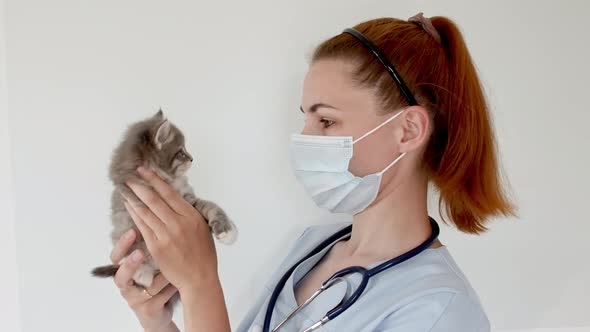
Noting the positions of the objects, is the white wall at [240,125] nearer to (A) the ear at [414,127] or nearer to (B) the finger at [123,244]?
(B) the finger at [123,244]

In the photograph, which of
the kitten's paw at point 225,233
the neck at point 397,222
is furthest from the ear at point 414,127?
the kitten's paw at point 225,233

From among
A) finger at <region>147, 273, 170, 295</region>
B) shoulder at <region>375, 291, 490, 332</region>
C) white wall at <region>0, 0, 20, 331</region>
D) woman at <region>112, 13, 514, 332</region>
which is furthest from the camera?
white wall at <region>0, 0, 20, 331</region>

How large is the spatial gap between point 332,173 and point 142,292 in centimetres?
53

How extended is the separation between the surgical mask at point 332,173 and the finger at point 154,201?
1.01ft

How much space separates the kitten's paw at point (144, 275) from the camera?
3.51 feet

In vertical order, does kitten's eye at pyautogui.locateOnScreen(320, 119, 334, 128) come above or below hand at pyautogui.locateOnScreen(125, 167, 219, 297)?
above

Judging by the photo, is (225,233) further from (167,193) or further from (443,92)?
(443,92)

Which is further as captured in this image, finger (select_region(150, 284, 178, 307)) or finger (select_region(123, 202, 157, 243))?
finger (select_region(150, 284, 178, 307))

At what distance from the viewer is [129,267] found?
3.31ft

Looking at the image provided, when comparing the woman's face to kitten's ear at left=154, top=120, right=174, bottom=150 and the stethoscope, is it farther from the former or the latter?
kitten's ear at left=154, top=120, right=174, bottom=150

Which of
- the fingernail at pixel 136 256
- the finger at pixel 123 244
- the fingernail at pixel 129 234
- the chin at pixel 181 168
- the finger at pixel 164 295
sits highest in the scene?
the chin at pixel 181 168

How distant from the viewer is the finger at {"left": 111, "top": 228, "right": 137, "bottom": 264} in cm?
101

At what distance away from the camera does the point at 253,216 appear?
1441 millimetres

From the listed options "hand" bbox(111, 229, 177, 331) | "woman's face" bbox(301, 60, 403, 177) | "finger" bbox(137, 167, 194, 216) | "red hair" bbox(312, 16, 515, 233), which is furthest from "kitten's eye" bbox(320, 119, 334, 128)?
"hand" bbox(111, 229, 177, 331)
